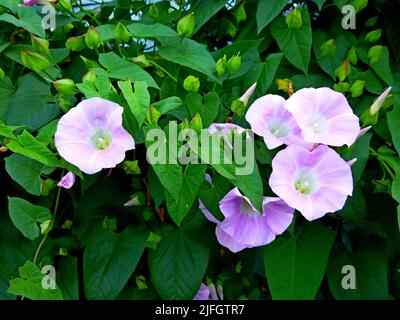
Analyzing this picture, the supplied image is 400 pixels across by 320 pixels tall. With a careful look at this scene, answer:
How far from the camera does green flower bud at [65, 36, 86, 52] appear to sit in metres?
0.84

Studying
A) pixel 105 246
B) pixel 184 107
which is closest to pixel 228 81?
pixel 184 107

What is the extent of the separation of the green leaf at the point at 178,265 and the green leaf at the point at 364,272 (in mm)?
210

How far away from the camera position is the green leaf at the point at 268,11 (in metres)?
0.85

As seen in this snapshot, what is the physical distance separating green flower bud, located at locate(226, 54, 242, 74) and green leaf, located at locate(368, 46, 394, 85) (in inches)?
9.4

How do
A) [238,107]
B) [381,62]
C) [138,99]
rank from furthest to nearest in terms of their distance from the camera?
[381,62] < [238,107] < [138,99]

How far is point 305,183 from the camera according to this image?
2.37 ft

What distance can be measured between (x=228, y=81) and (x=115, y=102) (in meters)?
0.20

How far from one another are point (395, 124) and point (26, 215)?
0.53 m

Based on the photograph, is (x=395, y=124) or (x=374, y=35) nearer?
(x=395, y=124)

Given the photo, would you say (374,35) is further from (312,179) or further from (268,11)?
(312,179)

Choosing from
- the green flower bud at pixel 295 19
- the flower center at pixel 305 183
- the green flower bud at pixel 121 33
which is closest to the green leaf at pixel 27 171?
the green flower bud at pixel 121 33

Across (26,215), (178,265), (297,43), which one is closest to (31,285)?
(26,215)

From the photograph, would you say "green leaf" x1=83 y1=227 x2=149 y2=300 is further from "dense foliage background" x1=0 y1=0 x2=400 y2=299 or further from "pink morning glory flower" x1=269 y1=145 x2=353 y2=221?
"pink morning glory flower" x1=269 y1=145 x2=353 y2=221

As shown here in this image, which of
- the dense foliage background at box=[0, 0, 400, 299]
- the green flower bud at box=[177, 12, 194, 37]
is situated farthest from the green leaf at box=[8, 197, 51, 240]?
the green flower bud at box=[177, 12, 194, 37]
